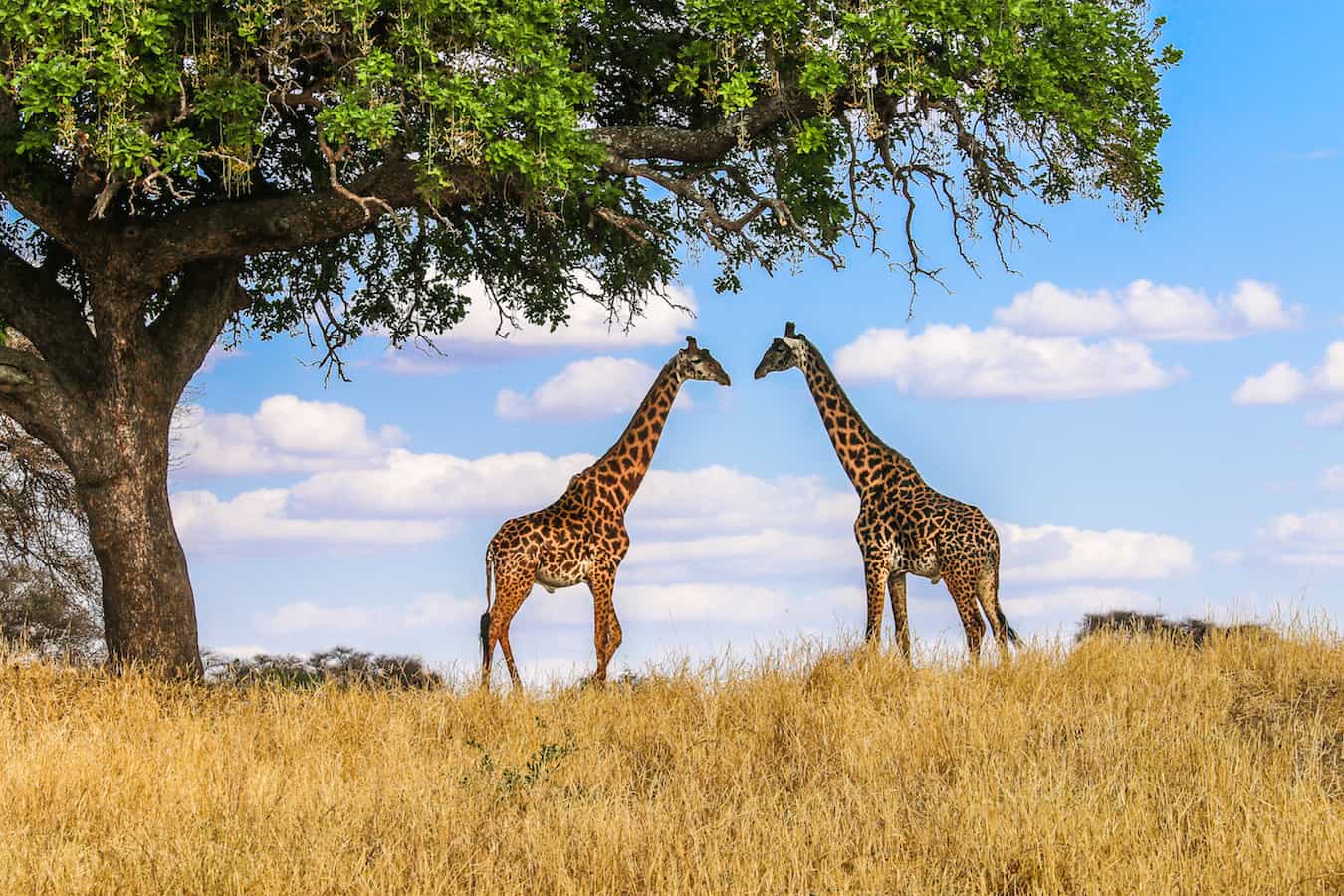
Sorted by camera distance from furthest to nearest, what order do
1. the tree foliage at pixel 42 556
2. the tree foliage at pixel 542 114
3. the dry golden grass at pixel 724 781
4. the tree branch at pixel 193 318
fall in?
the tree foliage at pixel 42 556 → the tree branch at pixel 193 318 → the tree foliage at pixel 542 114 → the dry golden grass at pixel 724 781

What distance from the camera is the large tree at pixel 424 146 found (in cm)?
1334

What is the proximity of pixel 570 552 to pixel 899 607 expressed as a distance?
11.5ft

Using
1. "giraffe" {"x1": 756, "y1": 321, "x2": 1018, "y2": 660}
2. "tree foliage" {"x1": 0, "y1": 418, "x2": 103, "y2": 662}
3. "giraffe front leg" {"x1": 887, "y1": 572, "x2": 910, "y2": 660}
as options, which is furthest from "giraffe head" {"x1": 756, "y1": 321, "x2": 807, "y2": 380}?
"tree foliage" {"x1": 0, "y1": 418, "x2": 103, "y2": 662}

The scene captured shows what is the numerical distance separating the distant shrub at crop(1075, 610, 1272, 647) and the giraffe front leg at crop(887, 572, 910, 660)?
1.84 metres

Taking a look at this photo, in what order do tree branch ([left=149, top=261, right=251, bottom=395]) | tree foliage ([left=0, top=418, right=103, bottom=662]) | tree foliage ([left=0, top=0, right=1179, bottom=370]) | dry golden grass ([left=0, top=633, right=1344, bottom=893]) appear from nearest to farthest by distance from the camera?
dry golden grass ([left=0, top=633, right=1344, bottom=893]) < tree foliage ([left=0, top=0, right=1179, bottom=370]) < tree branch ([left=149, top=261, right=251, bottom=395]) < tree foliage ([left=0, top=418, right=103, bottom=662])

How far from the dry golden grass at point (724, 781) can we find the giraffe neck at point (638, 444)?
2.54 meters

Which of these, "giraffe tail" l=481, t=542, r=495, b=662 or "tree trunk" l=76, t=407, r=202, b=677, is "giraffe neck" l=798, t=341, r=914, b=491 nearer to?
"giraffe tail" l=481, t=542, r=495, b=662

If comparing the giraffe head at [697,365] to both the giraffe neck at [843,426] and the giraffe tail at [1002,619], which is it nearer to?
the giraffe neck at [843,426]

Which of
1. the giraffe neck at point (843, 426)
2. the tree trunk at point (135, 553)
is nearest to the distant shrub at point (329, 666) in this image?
the tree trunk at point (135, 553)

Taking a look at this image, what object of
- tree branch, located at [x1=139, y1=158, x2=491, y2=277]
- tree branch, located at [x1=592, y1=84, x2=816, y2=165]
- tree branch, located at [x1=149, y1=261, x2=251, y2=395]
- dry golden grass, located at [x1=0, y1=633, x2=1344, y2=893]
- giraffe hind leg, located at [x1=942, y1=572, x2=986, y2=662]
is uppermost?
tree branch, located at [x1=592, y1=84, x2=816, y2=165]

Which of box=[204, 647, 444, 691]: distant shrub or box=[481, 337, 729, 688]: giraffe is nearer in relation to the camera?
box=[481, 337, 729, 688]: giraffe

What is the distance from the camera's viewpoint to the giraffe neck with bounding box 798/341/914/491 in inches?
623

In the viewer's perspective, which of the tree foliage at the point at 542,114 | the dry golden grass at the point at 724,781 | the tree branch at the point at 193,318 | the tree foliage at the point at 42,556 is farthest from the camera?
the tree foliage at the point at 42,556

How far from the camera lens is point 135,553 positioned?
16.2 meters
